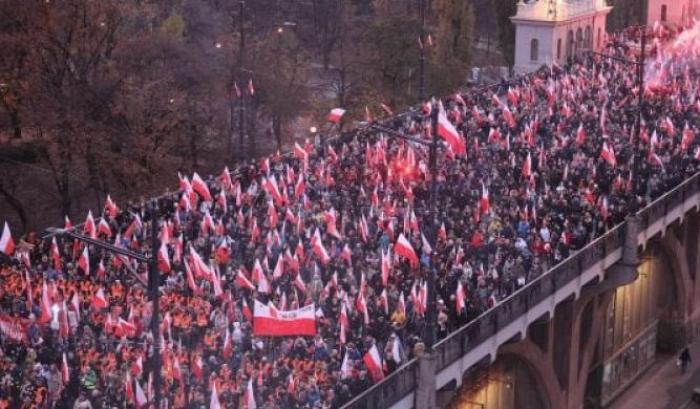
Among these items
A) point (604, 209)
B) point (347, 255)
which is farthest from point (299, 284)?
Result: point (604, 209)

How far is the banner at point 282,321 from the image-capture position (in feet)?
89.4

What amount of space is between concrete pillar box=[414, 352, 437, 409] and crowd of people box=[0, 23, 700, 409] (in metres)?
0.54

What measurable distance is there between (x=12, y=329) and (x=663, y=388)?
26418 millimetres

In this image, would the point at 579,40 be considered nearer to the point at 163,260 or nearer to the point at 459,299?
the point at 459,299

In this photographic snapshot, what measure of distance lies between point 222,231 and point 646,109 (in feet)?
84.8

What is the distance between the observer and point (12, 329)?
29.3 m

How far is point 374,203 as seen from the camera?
1559 inches

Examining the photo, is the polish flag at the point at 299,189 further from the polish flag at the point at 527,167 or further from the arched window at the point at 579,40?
the arched window at the point at 579,40

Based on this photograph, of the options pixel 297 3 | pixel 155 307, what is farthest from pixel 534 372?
pixel 297 3

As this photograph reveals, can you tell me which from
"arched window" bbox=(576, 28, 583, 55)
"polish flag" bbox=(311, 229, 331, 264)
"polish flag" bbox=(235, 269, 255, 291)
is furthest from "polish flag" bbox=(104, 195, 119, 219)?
"arched window" bbox=(576, 28, 583, 55)

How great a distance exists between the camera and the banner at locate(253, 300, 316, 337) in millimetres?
27250

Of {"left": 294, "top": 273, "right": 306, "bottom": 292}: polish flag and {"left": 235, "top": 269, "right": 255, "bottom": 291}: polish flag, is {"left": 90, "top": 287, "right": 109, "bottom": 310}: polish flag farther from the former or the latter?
{"left": 294, "top": 273, "right": 306, "bottom": 292}: polish flag

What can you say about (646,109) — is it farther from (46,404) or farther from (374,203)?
(46,404)

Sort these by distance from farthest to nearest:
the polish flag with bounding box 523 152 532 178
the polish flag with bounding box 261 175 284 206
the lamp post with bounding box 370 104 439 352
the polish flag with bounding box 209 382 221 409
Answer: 1. the polish flag with bounding box 523 152 532 178
2. the polish flag with bounding box 261 175 284 206
3. the lamp post with bounding box 370 104 439 352
4. the polish flag with bounding box 209 382 221 409
